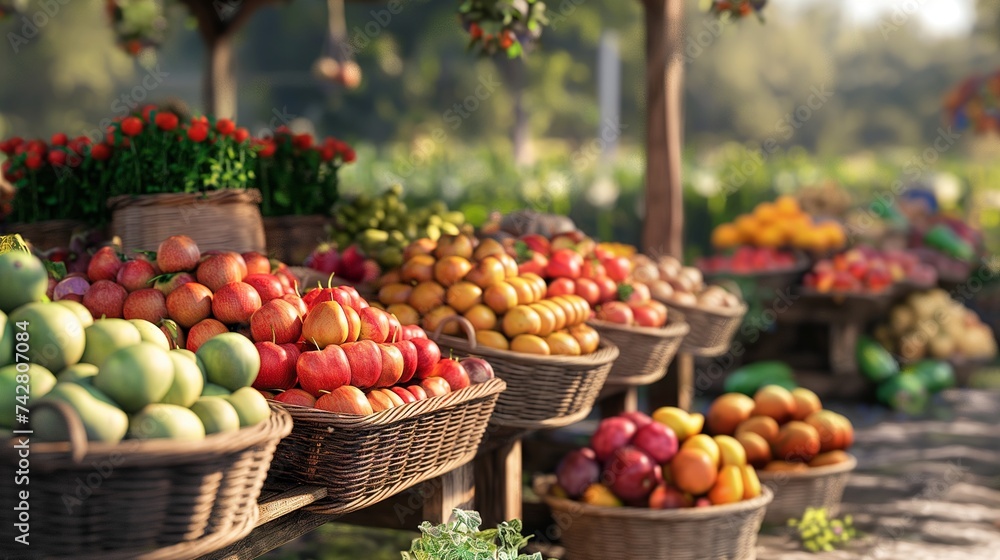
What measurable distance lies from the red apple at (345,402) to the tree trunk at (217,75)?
4550mm

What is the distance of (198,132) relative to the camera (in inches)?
148

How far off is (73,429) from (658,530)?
2.41m

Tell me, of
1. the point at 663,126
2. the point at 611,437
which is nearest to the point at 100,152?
the point at 611,437

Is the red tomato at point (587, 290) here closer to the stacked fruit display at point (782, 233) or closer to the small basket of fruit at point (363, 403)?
the small basket of fruit at point (363, 403)

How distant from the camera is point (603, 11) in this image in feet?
101

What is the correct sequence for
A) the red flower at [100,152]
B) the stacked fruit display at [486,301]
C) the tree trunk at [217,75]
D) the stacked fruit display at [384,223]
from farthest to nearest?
the tree trunk at [217,75]
the stacked fruit display at [384,223]
the red flower at [100,152]
the stacked fruit display at [486,301]

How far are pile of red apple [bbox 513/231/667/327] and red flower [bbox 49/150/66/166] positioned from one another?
1.70 m

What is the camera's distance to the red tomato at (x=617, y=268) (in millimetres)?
4410

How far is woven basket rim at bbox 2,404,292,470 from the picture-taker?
169cm

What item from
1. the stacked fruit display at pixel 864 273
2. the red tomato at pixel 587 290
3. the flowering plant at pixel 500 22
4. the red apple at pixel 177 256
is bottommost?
the stacked fruit display at pixel 864 273

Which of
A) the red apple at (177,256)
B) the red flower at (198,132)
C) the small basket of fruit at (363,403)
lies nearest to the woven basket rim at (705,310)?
the small basket of fruit at (363,403)

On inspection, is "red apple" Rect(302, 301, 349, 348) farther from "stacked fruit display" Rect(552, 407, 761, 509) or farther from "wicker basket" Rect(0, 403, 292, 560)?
"stacked fruit display" Rect(552, 407, 761, 509)

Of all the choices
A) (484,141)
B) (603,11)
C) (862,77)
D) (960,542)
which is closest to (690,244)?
(960,542)

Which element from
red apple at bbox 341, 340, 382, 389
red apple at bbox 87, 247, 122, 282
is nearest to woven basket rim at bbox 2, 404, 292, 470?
red apple at bbox 341, 340, 382, 389
